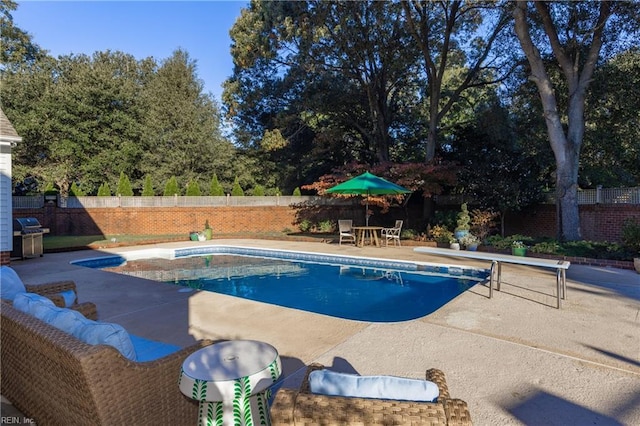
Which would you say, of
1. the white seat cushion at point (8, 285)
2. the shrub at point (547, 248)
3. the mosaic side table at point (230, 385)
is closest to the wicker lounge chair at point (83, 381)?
the mosaic side table at point (230, 385)

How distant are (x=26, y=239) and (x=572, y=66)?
51.8 ft

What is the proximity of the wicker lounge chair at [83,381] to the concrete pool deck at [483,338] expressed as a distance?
1106 mm

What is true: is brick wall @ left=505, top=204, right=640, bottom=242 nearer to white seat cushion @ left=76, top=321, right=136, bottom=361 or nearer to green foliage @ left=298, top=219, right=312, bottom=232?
green foliage @ left=298, top=219, right=312, bottom=232

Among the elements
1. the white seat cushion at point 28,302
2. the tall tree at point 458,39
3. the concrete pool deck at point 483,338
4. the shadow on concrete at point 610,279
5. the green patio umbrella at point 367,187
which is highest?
the tall tree at point 458,39

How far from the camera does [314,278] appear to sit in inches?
339

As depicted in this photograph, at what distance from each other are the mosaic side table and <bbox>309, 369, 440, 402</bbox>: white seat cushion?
0.25m

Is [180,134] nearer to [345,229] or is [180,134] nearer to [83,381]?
[345,229]

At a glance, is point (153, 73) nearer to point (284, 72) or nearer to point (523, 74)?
point (284, 72)

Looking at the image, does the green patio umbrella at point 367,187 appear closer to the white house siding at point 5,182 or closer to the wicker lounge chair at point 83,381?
the white house siding at point 5,182

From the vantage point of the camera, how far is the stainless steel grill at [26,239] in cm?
933

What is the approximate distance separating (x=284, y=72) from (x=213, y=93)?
25.5ft

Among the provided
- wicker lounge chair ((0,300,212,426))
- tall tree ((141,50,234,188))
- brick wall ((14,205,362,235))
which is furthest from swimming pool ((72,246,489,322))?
tall tree ((141,50,234,188))

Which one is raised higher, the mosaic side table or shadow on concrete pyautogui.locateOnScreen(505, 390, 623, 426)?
the mosaic side table

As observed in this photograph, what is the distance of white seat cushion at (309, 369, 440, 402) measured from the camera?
1609 mm
